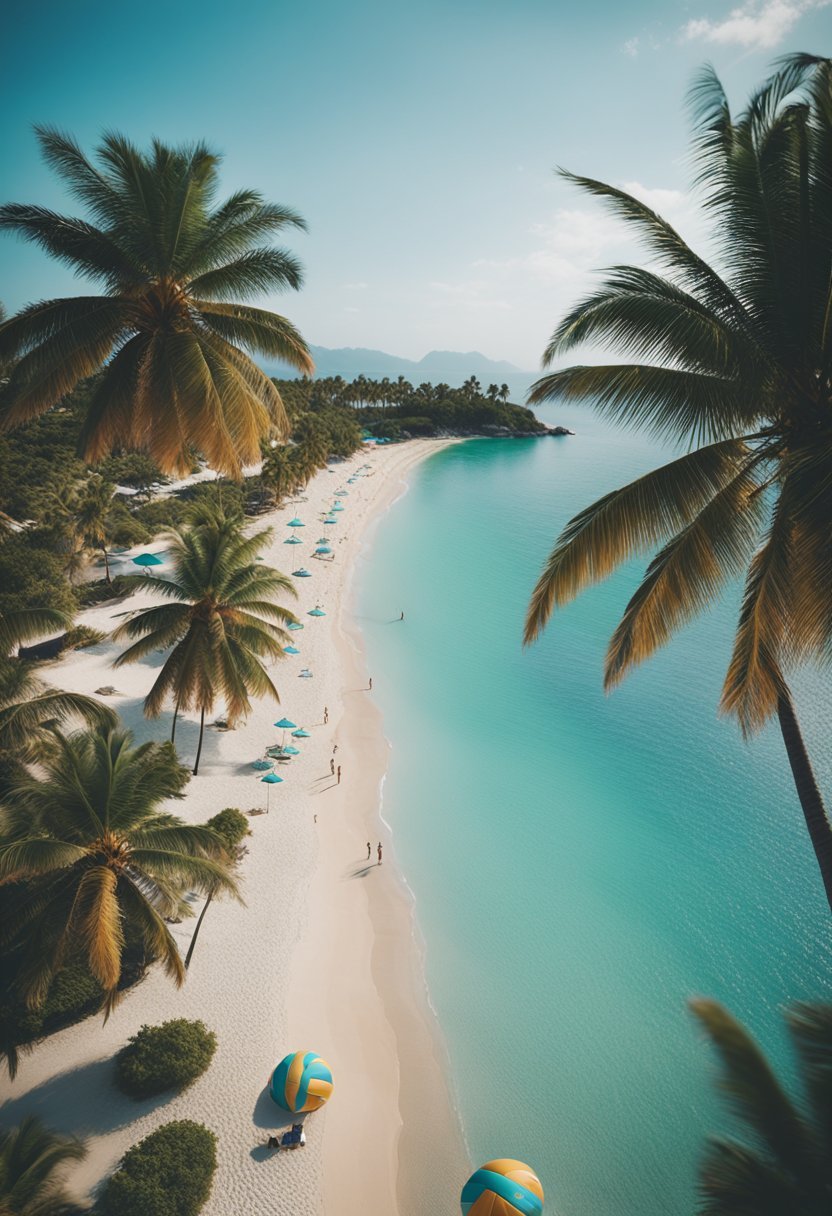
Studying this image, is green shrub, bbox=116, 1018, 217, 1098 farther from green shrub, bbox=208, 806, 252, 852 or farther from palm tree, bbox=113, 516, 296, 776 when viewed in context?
palm tree, bbox=113, 516, 296, 776

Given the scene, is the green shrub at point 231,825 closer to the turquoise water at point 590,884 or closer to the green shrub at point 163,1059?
the turquoise water at point 590,884

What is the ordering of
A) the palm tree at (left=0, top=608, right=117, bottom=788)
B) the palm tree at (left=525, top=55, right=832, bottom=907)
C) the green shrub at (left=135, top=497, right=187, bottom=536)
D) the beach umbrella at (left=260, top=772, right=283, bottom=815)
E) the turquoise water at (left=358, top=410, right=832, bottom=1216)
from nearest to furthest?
the palm tree at (left=525, top=55, right=832, bottom=907) < the palm tree at (left=0, top=608, right=117, bottom=788) < the turquoise water at (left=358, top=410, right=832, bottom=1216) < the beach umbrella at (left=260, top=772, right=283, bottom=815) < the green shrub at (left=135, top=497, right=187, bottom=536)

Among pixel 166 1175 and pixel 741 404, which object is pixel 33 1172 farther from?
pixel 741 404

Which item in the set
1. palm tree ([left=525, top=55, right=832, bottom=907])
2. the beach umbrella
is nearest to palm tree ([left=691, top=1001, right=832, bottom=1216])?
palm tree ([left=525, top=55, right=832, bottom=907])

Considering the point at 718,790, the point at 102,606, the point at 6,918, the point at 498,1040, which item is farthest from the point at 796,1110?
the point at 102,606

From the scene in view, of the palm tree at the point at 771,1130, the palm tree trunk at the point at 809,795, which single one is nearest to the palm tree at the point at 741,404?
the palm tree trunk at the point at 809,795

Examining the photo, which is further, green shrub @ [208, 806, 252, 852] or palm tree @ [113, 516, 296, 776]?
palm tree @ [113, 516, 296, 776]
